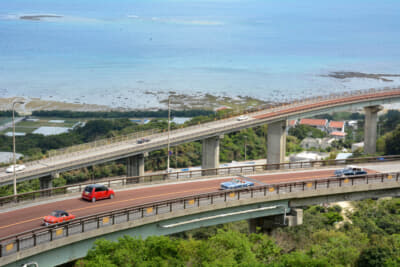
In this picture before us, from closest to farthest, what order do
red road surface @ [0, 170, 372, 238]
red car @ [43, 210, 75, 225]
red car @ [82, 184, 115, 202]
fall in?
red car @ [43, 210, 75, 225]
red road surface @ [0, 170, 372, 238]
red car @ [82, 184, 115, 202]

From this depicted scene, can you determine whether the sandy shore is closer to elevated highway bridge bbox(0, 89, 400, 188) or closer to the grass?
the grass

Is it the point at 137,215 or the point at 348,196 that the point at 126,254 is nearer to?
the point at 137,215

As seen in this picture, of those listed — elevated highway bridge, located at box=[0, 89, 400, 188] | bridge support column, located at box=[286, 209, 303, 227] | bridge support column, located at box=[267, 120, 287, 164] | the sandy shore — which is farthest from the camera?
the sandy shore

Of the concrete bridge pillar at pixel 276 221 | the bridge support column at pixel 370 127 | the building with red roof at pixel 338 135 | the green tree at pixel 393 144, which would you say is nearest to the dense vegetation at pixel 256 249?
the concrete bridge pillar at pixel 276 221

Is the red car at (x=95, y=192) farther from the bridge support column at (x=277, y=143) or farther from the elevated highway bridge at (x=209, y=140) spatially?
the bridge support column at (x=277, y=143)

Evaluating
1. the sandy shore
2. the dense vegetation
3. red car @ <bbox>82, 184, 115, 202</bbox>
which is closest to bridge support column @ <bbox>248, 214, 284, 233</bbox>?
the dense vegetation

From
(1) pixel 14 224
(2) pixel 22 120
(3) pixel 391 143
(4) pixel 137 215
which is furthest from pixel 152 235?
(2) pixel 22 120

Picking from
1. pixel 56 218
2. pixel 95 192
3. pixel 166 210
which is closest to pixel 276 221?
pixel 166 210

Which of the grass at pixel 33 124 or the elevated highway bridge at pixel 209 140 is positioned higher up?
the elevated highway bridge at pixel 209 140
